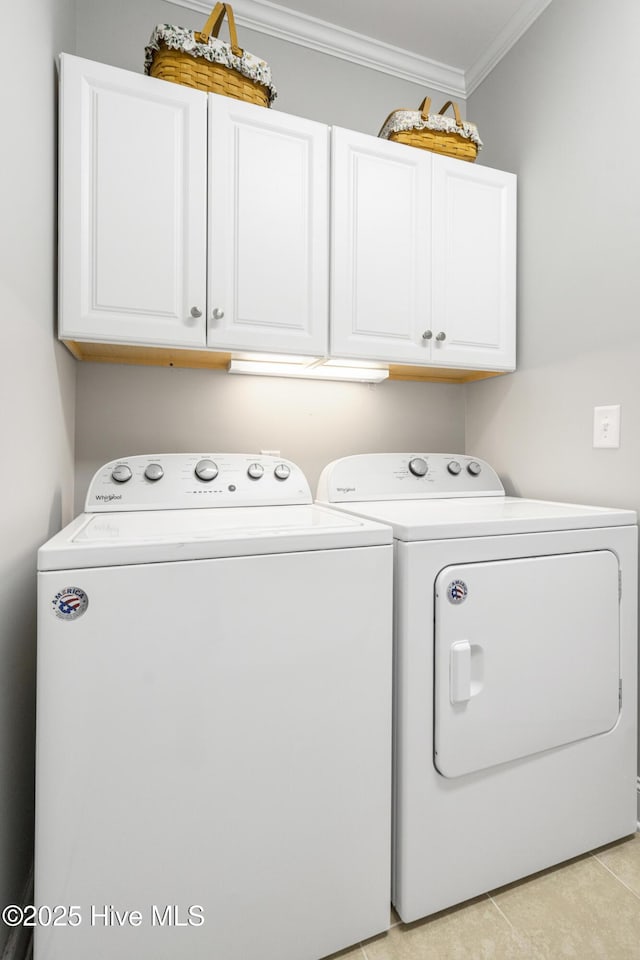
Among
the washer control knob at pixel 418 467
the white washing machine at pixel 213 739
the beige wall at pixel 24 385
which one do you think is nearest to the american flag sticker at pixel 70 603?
the white washing machine at pixel 213 739

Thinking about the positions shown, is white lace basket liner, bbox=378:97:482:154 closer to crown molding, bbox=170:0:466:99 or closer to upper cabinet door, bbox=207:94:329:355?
upper cabinet door, bbox=207:94:329:355

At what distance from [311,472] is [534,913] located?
1472mm

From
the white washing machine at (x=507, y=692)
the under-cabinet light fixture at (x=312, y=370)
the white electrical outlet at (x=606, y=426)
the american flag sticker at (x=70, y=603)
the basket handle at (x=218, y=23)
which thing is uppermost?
the basket handle at (x=218, y=23)

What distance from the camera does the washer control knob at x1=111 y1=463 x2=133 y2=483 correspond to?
1518 mm

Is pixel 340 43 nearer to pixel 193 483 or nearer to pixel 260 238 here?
pixel 260 238

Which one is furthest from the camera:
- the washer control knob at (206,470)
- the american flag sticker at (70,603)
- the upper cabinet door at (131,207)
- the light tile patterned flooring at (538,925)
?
the washer control knob at (206,470)

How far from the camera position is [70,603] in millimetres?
906

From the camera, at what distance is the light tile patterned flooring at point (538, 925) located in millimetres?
1129

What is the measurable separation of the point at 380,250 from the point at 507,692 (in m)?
1.41

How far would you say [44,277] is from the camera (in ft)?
4.13

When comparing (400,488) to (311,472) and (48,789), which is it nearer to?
(311,472)

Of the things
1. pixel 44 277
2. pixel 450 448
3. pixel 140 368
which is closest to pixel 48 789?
pixel 44 277

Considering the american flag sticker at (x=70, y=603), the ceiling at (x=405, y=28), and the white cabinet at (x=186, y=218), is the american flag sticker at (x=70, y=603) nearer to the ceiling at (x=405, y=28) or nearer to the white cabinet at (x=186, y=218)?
the white cabinet at (x=186, y=218)

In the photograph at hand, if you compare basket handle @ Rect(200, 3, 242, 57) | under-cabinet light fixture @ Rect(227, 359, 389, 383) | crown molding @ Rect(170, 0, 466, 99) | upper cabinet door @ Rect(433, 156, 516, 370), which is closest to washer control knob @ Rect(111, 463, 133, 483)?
under-cabinet light fixture @ Rect(227, 359, 389, 383)
